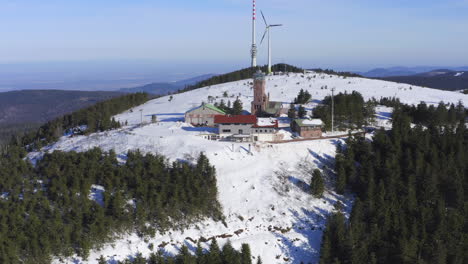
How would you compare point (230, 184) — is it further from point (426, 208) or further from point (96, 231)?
point (426, 208)

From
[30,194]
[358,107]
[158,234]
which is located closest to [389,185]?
[358,107]

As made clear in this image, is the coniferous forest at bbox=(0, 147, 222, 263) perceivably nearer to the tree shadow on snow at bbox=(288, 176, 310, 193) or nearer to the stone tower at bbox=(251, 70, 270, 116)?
the tree shadow on snow at bbox=(288, 176, 310, 193)

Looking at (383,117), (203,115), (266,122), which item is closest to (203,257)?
(266,122)

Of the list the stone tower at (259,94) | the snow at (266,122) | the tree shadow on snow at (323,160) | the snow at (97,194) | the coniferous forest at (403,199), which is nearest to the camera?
the coniferous forest at (403,199)

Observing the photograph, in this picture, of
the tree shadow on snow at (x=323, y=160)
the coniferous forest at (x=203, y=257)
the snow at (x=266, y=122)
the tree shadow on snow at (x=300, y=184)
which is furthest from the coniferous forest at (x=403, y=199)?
the snow at (x=266, y=122)

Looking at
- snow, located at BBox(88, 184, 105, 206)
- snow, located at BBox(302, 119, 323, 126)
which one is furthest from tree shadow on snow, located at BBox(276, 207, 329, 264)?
snow, located at BBox(88, 184, 105, 206)

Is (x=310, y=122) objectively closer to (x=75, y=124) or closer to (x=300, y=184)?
(x=300, y=184)

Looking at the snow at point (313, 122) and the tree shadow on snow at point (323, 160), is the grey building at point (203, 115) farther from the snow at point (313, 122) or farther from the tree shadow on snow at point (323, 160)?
the tree shadow on snow at point (323, 160)
